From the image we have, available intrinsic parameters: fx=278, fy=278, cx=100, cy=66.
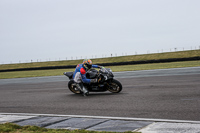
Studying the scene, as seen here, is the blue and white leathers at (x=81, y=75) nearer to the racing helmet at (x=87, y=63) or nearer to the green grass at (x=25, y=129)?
the racing helmet at (x=87, y=63)

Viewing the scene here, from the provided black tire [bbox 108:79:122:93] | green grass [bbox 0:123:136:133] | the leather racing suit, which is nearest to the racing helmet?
the leather racing suit

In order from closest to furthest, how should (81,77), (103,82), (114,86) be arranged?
1. (103,82)
2. (114,86)
3. (81,77)

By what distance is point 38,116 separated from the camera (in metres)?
7.12

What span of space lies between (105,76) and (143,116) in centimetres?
467

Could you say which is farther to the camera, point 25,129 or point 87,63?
point 87,63

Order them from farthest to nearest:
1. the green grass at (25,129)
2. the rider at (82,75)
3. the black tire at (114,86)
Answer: the rider at (82,75)
the black tire at (114,86)
the green grass at (25,129)

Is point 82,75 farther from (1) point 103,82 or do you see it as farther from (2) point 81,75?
(1) point 103,82

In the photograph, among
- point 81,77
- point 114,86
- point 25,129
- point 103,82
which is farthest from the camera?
point 81,77

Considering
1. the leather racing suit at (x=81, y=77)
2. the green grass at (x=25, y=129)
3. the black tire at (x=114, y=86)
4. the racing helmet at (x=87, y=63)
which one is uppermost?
the racing helmet at (x=87, y=63)

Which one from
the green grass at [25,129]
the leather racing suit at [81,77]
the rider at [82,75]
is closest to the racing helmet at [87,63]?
the rider at [82,75]

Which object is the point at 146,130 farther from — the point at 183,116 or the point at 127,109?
the point at 127,109

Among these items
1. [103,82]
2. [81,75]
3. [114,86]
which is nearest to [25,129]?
[103,82]

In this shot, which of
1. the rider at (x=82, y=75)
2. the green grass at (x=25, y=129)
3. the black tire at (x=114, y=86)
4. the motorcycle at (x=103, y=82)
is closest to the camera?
the green grass at (x=25, y=129)

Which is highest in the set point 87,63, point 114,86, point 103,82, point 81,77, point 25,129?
point 87,63
